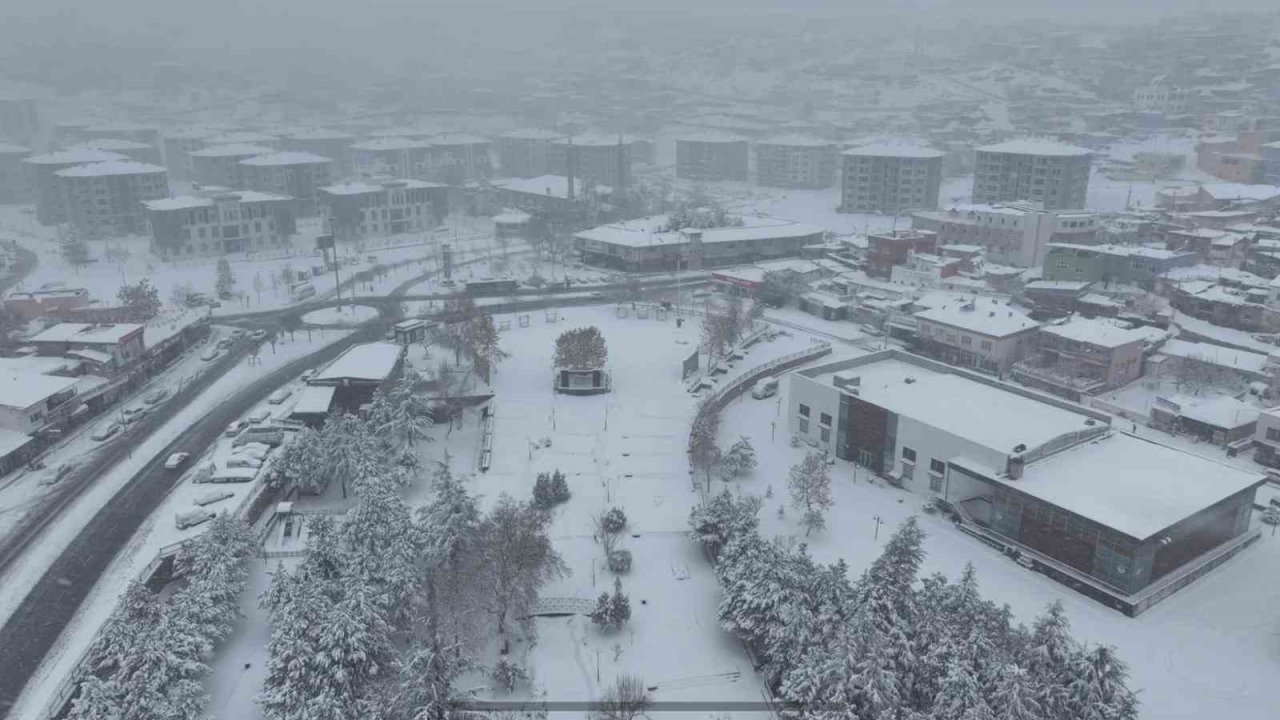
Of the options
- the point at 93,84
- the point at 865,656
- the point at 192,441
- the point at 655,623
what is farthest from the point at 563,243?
the point at 93,84

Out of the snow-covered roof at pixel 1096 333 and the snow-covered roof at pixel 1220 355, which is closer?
the snow-covered roof at pixel 1096 333

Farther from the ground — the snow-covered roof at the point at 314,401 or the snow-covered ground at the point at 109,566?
the snow-covered roof at the point at 314,401

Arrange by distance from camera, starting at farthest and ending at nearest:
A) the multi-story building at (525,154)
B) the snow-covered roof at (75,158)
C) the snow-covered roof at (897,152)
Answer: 1. the multi-story building at (525,154)
2. the snow-covered roof at (897,152)
3. the snow-covered roof at (75,158)

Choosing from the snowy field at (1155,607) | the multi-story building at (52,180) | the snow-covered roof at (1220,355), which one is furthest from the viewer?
the multi-story building at (52,180)

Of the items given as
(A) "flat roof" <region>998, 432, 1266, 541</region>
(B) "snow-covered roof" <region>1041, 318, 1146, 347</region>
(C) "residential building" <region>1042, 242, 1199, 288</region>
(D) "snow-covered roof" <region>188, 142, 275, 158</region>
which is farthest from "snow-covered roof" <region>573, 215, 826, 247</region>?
(D) "snow-covered roof" <region>188, 142, 275, 158</region>

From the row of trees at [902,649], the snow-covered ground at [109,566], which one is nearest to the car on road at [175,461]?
the snow-covered ground at [109,566]

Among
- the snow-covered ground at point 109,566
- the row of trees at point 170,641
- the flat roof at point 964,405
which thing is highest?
the flat roof at point 964,405

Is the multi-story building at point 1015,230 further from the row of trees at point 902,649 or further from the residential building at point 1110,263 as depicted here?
the row of trees at point 902,649
